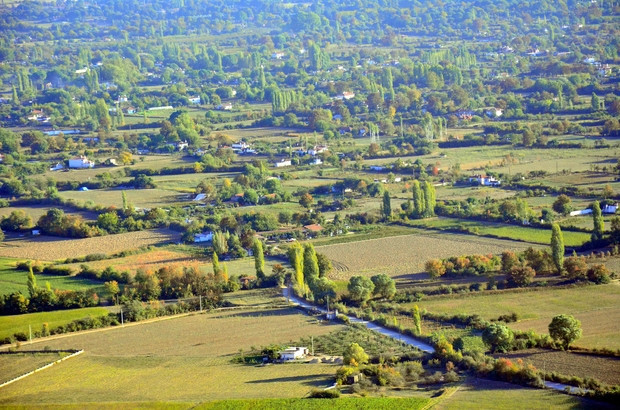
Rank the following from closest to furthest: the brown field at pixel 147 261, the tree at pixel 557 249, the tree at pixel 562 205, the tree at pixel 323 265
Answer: the tree at pixel 557 249 → the tree at pixel 323 265 → the brown field at pixel 147 261 → the tree at pixel 562 205

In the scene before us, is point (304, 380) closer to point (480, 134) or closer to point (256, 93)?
point (480, 134)

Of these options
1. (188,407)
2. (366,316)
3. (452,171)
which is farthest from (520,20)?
(188,407)

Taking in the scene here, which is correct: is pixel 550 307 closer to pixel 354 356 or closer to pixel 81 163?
pixel 354 356

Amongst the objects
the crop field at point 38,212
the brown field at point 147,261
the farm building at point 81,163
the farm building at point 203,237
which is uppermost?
the farm building at point 81,163

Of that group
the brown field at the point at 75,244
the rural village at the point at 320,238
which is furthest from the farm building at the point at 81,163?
the brown field at the point at 75,244

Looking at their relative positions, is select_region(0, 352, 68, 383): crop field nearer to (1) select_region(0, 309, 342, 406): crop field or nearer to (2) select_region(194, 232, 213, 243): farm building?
(1) select_region(0, 309, 342, 406): crop field

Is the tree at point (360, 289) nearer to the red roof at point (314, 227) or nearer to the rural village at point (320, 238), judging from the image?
the rural village at point (320, 238)

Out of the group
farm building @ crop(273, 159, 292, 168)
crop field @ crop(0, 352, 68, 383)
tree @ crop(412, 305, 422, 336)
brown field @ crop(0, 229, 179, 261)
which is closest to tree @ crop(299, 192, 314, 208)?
brown field @ crop(0, 229, 179, 261)
